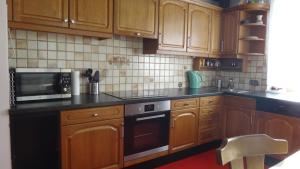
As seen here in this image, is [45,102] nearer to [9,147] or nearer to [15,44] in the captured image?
[9,147]

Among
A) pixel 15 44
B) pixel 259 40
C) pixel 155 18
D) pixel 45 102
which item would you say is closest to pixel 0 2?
pixel 15 44

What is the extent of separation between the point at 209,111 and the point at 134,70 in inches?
43.0

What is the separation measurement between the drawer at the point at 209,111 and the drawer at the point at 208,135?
20 centimetres

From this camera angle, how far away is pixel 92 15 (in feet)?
7.08

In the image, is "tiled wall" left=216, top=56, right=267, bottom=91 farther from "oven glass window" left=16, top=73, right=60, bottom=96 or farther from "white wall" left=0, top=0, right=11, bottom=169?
"white wall" left=0, top=0, right=11, bottom=169

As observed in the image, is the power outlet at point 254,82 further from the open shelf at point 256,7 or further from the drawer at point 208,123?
the open shelf at point 256,7

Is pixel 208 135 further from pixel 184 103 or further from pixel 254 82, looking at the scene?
pixel 254 82

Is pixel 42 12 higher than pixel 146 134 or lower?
higher

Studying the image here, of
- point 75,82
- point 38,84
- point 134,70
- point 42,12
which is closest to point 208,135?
point 134,70

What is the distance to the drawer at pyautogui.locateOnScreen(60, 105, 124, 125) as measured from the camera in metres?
1.88

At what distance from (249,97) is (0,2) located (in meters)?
2.63

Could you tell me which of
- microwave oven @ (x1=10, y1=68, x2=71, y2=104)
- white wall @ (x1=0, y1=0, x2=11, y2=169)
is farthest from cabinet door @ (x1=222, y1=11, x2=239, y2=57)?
white wall @ (x1=0, y1=0, x2=11, y2=169)

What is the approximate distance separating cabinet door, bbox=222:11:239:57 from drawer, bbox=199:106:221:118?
2.60ft

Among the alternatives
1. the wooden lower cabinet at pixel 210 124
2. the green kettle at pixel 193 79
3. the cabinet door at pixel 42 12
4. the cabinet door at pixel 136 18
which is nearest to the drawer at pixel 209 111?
the wooden lower cabinet at pixel 210 124
